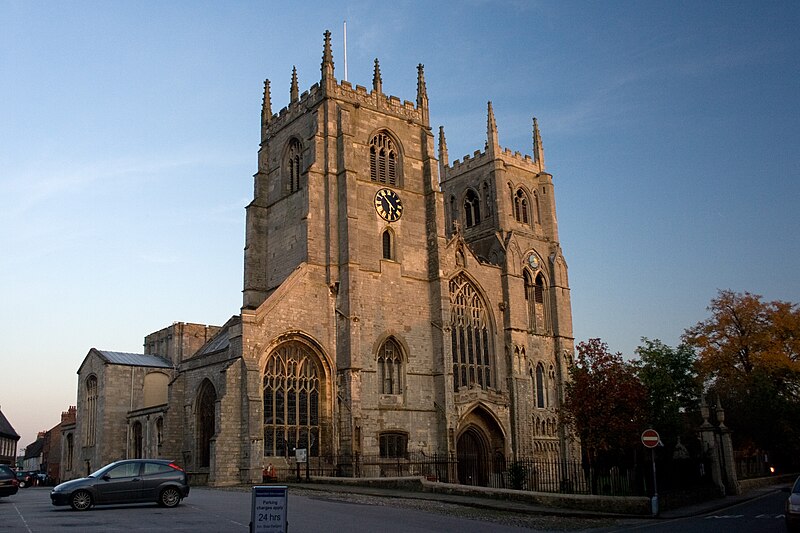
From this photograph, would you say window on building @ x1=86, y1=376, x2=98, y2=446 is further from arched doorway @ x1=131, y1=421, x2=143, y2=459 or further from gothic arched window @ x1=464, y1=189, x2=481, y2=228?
gothic arched window @ x1=464, y1=189, x2=481, y2=228

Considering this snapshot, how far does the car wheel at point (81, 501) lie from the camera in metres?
19.4

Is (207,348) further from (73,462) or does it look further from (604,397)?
(604,397)

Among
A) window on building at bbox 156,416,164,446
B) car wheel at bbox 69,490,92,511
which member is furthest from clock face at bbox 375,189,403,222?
car wheel at bbox 69,490,92,511

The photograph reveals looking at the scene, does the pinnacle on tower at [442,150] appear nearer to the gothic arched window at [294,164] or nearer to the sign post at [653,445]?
the gothic arched window at [294,164]

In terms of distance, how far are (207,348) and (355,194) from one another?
39.9 feet

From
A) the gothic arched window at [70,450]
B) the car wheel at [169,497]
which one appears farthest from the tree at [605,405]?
the gothic arched window at [70,450]

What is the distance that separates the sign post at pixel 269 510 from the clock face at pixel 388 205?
100ft

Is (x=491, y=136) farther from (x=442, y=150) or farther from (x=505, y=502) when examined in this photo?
(x=505, y=502)

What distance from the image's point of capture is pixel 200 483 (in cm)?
3534

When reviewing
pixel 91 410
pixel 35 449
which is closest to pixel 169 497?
pixel 91 410

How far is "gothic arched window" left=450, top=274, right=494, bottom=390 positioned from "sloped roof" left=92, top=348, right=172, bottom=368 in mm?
18677

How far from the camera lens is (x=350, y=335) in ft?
123

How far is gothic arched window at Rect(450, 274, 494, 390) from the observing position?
4359 centimetres

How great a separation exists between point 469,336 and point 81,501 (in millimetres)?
28067
